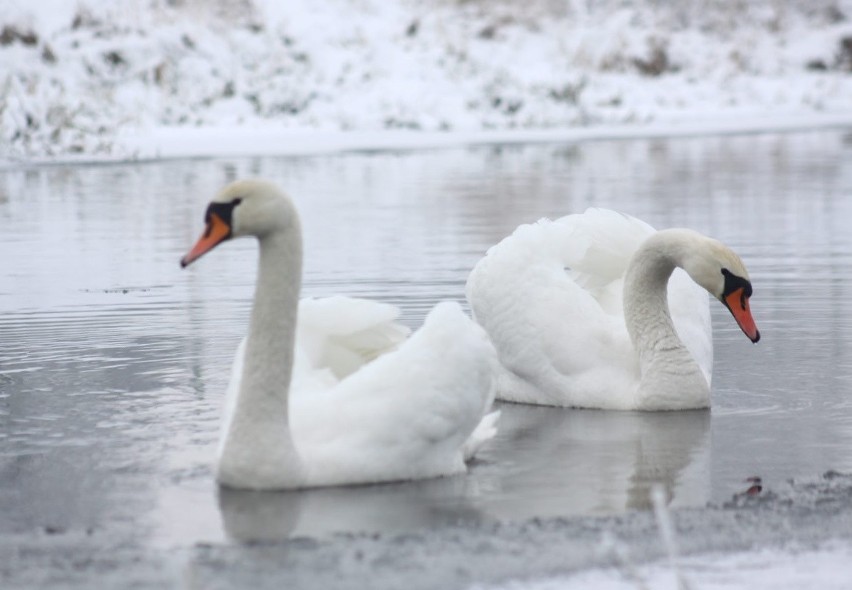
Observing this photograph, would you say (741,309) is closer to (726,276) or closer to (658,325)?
(726,276)

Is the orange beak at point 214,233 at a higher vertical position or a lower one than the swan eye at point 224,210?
lower

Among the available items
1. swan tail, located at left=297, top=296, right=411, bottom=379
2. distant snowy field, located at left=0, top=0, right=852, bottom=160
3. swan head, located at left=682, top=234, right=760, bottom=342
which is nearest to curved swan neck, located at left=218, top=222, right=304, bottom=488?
swan tail, located at left=297, top=296, right=411, bottom=379

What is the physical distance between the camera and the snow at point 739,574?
15.0 feet

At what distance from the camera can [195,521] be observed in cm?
547

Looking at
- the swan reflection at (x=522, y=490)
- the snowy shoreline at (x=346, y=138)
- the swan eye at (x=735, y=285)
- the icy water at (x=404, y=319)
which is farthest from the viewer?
the snowy shoreline at (x=346, y=138)

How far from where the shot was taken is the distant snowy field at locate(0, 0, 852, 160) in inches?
995

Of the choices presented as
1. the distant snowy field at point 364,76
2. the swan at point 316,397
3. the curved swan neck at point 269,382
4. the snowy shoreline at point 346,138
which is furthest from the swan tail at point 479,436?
the distant snowy field at point 364,76

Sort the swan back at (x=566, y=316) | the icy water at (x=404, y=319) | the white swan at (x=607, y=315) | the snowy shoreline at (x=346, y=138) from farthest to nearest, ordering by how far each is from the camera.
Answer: the snowy shoreline at (x=346, y=138)
the swan back at (x=566, y=316)
the white swan at (x=607, y=315)
the icy water at (x=404, y=319)

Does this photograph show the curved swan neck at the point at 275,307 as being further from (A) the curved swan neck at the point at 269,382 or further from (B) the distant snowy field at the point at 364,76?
(B) the distant snowy field at the point at 364,76

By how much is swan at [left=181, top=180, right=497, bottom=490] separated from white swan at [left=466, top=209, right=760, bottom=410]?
1.66 metres

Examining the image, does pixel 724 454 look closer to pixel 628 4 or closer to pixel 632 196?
pixel 632 196

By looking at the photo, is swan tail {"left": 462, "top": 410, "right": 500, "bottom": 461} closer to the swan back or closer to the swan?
the swan

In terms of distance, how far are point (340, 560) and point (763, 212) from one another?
35.8 feet

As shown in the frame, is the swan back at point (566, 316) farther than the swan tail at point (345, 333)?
Yes
